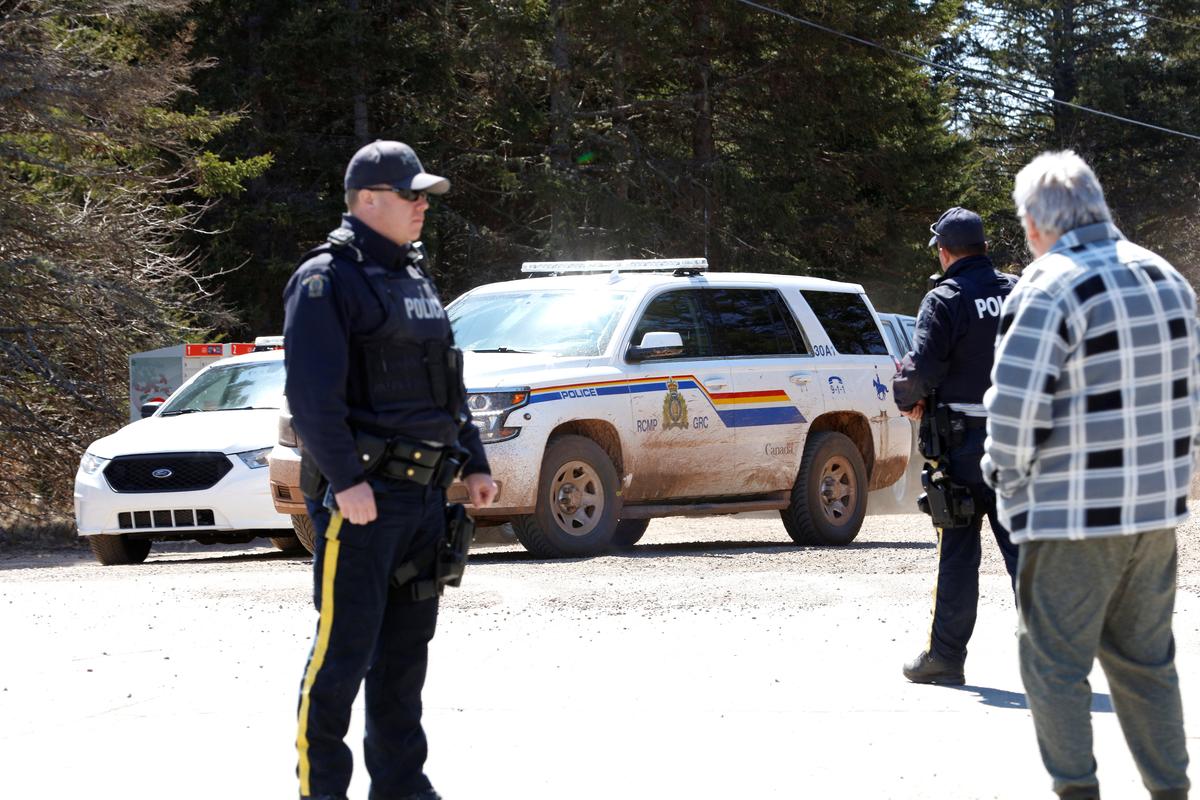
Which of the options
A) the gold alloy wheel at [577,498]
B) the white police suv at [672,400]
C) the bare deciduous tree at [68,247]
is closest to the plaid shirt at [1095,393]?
the white police suv at [672,400]

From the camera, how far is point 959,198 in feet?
112

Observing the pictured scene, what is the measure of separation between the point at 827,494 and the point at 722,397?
1.41 m

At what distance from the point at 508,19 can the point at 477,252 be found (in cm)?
414

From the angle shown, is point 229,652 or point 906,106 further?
point 906,106

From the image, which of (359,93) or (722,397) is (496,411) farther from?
(359,93)

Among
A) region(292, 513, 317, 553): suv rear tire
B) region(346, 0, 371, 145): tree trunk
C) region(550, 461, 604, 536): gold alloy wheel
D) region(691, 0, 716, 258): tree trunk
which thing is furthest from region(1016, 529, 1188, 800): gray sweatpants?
region(346, 0, 371, 145): tree trunk

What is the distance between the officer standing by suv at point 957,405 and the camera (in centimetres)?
657

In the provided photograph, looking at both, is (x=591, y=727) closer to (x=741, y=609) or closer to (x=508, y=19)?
(x=741, y=609)

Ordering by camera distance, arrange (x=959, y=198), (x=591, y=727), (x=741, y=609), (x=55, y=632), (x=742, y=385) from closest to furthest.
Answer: (x=591, y=727)
(x=55, y=632)
(x=741, y=609)
(x=742, y=385)
(x=959, y=198)

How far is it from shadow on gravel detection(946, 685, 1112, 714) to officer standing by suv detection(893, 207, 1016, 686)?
11 centimetres

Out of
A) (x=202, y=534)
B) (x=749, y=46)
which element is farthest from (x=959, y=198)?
(x=202, y=534)

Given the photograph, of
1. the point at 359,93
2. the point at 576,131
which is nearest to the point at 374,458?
the point at 359,93

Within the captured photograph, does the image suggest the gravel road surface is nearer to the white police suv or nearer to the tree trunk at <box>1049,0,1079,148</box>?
the white police suv

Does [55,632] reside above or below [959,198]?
below
